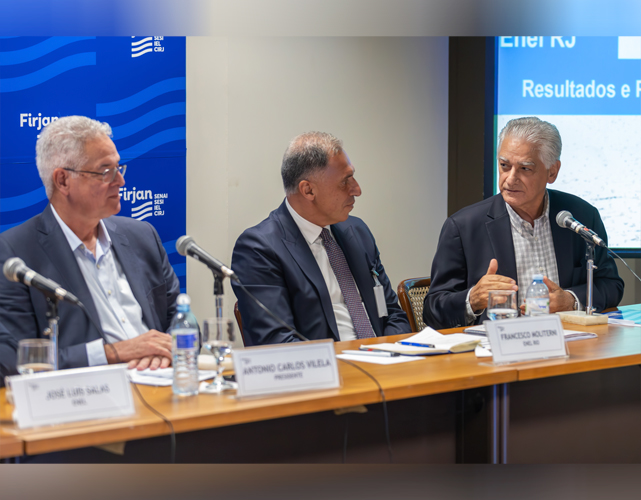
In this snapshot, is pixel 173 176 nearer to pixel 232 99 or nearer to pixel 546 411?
pixel 232 99

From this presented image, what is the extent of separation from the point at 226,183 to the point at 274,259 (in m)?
1.31

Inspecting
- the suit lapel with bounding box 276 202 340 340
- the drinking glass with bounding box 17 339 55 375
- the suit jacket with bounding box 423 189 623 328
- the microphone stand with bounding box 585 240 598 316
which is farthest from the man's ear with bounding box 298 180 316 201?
the drinking glass with bounding box 17 339 55 375

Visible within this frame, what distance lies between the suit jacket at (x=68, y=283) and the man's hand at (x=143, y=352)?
0.08 meters

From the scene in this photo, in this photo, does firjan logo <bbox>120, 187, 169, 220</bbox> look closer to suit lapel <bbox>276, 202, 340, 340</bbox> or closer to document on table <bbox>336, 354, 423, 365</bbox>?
suit lapel <bbox>276, 202, 340, 340</bbox>

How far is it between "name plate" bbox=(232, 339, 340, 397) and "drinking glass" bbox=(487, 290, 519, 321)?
2.59ft

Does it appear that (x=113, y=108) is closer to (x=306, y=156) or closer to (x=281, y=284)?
(x=306, y=156)

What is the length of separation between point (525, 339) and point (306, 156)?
117cm

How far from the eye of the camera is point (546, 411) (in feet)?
6.43

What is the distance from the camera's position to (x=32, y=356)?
4.92ft

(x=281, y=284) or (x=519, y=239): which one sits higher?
(x=519, y=239)

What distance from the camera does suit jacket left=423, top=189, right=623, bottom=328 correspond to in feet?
9.25

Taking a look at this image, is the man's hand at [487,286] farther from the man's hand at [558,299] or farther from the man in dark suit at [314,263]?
the man in dark suit at [314,263]

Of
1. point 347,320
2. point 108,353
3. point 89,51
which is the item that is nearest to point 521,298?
point 347,320

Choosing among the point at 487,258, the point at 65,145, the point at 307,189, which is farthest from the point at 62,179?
the point at 487,258
